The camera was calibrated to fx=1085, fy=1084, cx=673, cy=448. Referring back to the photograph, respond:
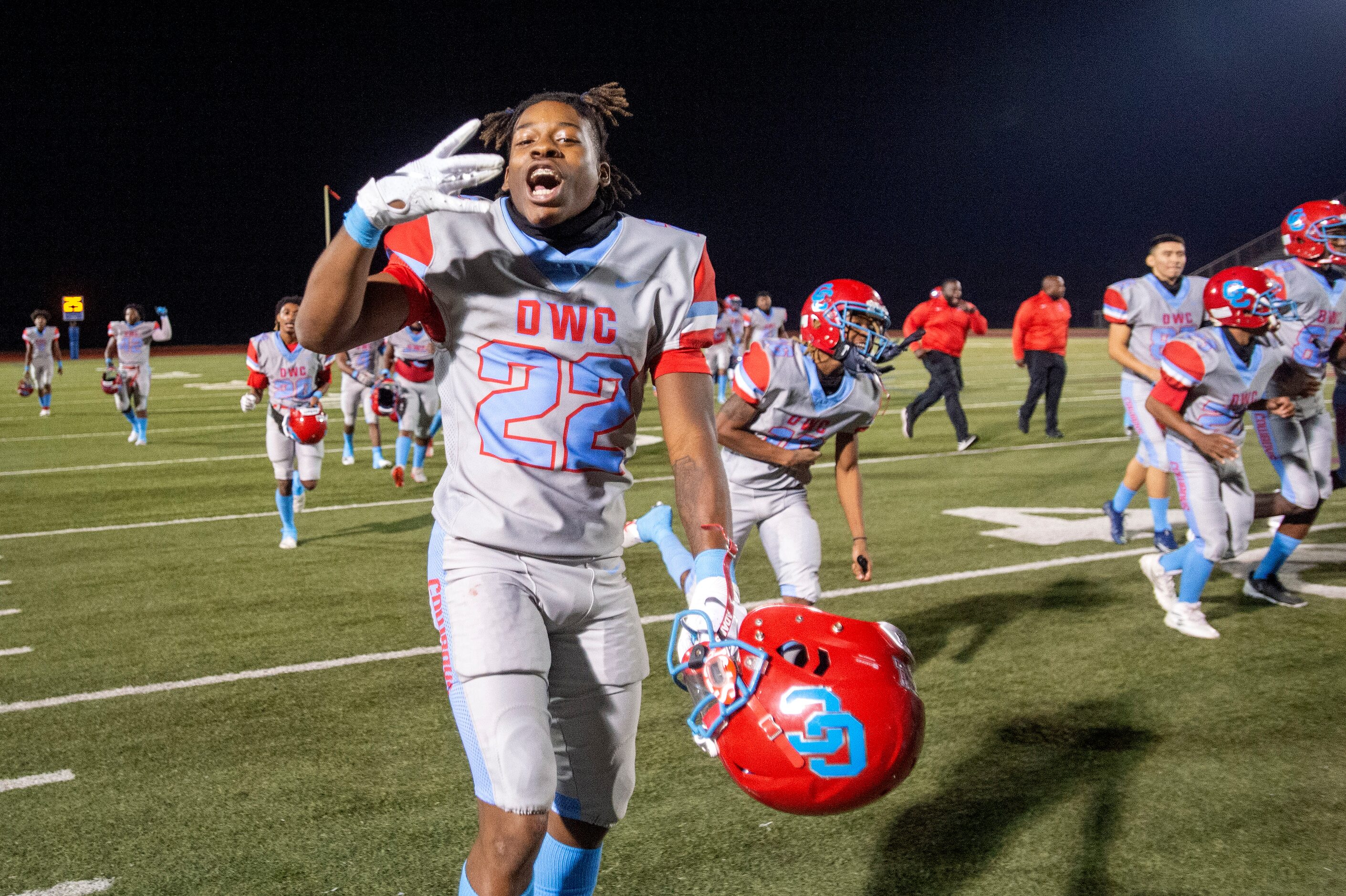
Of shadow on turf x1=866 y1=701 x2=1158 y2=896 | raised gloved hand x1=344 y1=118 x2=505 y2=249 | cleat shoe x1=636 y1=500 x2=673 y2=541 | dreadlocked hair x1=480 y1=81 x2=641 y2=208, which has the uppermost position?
dreadlocked hair x1=480 y1=81 x2=641 y2=208

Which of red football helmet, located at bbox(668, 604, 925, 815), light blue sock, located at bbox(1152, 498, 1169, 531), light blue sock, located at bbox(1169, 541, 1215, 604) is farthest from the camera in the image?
light blue sock, located at bbox(1152, 498, 1169, 531)

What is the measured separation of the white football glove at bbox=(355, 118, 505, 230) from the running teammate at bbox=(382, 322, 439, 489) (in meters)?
9.82

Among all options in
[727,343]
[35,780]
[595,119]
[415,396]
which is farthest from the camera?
[727,343]

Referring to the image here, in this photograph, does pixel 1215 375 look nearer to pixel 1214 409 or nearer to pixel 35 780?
pixel 1214 409

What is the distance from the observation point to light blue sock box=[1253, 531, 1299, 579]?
22.2ft

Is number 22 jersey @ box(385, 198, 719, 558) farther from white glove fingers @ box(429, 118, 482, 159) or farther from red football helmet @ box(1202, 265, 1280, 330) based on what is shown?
red football helmet @ box(1202, 265, 1280, 330)

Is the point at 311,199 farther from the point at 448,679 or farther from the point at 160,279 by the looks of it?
the point at 448,679

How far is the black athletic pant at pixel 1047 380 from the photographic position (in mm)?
15359

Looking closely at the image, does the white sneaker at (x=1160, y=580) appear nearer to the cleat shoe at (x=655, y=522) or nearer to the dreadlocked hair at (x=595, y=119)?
the cleat shoe at (x=655, y=522)

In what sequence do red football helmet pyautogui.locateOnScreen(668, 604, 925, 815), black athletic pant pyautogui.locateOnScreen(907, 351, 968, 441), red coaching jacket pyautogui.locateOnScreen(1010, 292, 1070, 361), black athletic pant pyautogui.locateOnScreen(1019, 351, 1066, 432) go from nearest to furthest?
red football helmet pyautogui.locateOnScreen(668, 604, 925, 815) < black athletic pant pyautogui.locateOnScreen(907, 351, 968, 441) < red coaching jacket pyautogui.locateOnScreen(1010, 292, 1070, 361) < black athletic pant pyautogui.locateOnScreen(1019, 351, 1066, 432)

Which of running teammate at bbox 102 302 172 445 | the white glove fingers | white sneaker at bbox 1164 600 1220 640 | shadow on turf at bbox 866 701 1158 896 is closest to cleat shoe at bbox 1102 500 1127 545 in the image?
white sneaker at bbox 1164 600 1220 640

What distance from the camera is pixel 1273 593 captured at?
Answer: 6754 millimetres

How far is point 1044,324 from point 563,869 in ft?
46.2

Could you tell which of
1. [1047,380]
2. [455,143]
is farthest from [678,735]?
[1047,380]
